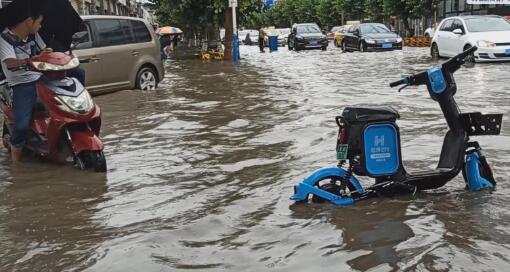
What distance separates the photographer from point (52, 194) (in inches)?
208

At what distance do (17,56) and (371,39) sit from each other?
22.1 metres

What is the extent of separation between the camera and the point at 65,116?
18.9 feet

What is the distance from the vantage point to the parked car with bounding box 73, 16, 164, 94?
11.1 m

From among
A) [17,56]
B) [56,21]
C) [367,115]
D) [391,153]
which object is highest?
[56,21]

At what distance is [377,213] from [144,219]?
5.59 feet

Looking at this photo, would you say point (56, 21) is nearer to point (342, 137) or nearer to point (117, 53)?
point (342, 137)

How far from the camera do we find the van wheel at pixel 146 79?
12.4 meters

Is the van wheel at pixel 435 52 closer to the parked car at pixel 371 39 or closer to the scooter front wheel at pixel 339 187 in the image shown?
the parked car at pixel 371 39

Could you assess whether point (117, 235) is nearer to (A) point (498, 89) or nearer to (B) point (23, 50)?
(B) point (23, 50)

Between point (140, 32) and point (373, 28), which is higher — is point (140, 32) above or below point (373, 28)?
above

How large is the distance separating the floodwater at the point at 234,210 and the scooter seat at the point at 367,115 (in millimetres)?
658

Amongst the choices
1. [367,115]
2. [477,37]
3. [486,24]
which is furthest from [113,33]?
[486,24]

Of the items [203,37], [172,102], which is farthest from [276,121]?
[203,37]

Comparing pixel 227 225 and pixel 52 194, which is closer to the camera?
pixel 227 225
